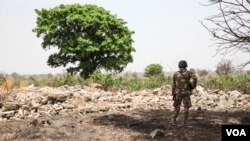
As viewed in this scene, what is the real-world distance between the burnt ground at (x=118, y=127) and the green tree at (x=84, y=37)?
1827 centimetres

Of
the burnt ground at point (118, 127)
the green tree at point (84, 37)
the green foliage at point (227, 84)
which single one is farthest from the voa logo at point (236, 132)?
the green tree at point (84, 37)

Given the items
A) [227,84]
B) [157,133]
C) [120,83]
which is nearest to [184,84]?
[157,133]

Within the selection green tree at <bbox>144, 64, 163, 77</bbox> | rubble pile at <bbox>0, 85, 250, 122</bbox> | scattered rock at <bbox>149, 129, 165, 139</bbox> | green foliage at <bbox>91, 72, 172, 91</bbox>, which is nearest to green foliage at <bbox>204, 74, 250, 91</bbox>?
green foliage at <bbox>91, 72, 172, 91</bbox>

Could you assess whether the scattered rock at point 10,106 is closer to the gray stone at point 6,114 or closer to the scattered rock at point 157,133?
the gray stone at point 6,114

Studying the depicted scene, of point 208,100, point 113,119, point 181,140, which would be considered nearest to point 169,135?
point 181,140

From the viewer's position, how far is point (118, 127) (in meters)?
Result: 10.1

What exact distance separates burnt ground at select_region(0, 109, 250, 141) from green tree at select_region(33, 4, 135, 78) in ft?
59.9

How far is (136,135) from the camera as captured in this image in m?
9.18

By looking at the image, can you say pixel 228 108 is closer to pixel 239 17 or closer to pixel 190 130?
pixel 190 130

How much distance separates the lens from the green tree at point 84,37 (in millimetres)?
30156

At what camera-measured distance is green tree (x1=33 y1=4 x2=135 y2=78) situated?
30156 millimetres

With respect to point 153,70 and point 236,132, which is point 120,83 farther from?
point 153,70

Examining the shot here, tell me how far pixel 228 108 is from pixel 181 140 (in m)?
6.11

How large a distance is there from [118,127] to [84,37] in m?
20.8
